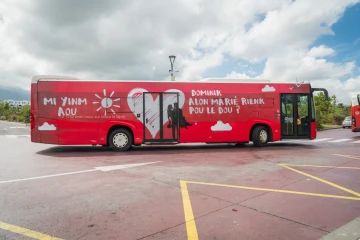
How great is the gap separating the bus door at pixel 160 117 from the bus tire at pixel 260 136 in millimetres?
3681

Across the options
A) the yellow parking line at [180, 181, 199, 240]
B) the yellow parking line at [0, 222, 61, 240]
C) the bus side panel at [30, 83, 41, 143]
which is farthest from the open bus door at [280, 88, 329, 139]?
the yellow parking line at [0, 222, 61, 240]

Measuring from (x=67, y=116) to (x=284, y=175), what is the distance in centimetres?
876

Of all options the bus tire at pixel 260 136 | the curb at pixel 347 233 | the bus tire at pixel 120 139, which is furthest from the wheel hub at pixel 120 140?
the curb at pixel 347 233

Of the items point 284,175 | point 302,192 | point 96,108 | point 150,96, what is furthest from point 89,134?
point 302,192

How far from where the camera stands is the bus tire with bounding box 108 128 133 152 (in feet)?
38.1

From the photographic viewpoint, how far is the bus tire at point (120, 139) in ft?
38.1


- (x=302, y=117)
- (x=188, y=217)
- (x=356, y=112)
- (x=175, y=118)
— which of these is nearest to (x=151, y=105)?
(x=175, y=118)

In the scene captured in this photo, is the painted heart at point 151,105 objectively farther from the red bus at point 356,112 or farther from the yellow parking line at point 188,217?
the red bus at point 356,112

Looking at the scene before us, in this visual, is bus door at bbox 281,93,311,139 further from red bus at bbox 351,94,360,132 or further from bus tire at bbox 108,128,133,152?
red bus at bbox 351,94,360,132

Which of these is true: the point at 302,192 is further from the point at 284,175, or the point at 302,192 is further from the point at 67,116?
the point at 67,116

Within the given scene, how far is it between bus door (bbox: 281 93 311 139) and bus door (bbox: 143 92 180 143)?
523 cm

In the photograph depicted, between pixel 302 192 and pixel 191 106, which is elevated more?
pixel 191 106

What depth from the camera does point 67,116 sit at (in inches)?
445

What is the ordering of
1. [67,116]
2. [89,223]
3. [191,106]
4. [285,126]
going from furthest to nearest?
[285,126] < [191,106] < [67,116] < [89,223]
